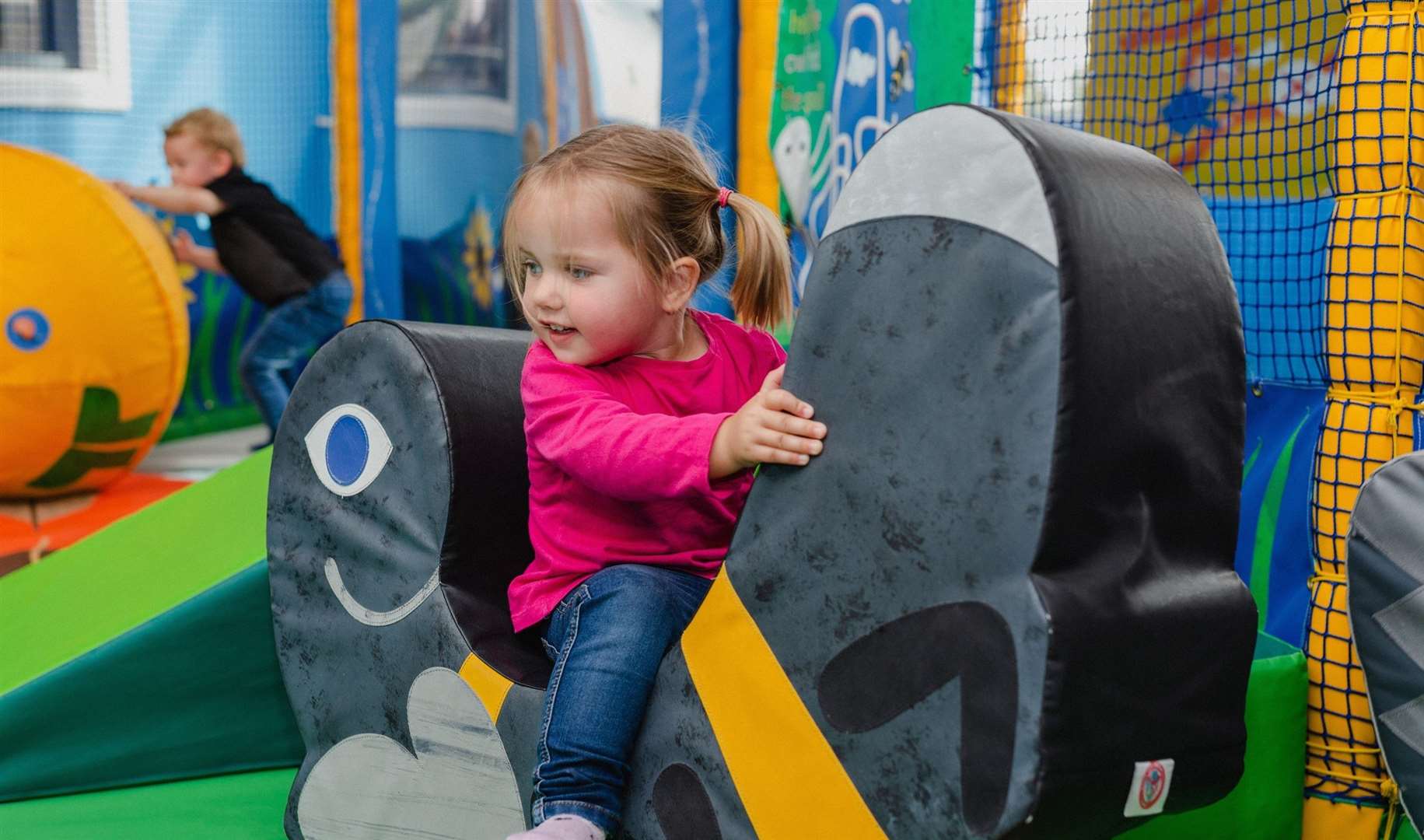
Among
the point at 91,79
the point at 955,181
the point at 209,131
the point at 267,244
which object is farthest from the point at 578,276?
the point at 91,79

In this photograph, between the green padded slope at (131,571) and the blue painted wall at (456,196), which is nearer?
the green padded slope at (131,571)

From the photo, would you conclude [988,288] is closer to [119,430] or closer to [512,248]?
[512,248]

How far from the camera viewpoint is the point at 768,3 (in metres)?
3.41

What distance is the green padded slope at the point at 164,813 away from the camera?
1.62 metres

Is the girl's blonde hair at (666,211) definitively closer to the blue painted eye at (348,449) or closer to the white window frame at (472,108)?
the blue painted eye at (348,449)

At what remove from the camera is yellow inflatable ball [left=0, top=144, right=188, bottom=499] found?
2.99m

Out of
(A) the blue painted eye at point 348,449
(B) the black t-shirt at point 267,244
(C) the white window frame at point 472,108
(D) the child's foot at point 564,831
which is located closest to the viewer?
(D) the child's foot at point 564,831

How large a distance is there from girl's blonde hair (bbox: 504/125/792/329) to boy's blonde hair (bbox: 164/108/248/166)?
11.5ft

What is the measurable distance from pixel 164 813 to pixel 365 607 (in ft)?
1.59

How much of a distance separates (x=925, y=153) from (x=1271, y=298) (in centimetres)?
107

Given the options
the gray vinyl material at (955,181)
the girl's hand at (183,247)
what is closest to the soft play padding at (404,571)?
the gray vinyl material at (955,181)

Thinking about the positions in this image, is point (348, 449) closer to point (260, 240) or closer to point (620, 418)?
point (620, 418)

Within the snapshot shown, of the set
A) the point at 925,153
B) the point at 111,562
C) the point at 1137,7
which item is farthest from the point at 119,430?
the point at 925,153

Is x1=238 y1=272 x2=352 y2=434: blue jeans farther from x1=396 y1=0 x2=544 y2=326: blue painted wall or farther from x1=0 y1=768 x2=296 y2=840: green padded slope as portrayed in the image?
x1=0 y1=768 x2=296 y2=840: green padded slope
